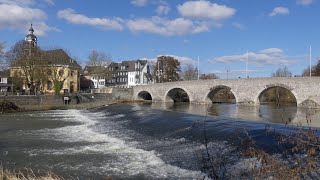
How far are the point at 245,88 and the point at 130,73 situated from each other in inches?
2028

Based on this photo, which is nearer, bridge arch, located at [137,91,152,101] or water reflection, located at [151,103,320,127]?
water reflection, located at [151,103,320,127]

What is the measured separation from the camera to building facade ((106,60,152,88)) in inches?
3578

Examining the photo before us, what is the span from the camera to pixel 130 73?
Answer: 9188 centimetres

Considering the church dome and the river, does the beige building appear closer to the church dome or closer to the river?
the church dome

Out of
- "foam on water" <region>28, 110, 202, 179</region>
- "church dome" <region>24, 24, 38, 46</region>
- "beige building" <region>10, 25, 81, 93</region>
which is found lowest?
"foam on water" <region>28, 110, 202, 179</region>

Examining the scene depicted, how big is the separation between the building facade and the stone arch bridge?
103 feet

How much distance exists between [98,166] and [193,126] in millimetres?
6641

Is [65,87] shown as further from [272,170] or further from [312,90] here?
[272,170]

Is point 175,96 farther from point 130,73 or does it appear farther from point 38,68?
point 130,73

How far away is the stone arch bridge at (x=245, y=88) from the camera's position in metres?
36.9

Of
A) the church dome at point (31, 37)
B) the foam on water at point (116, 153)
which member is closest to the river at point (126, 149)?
the foam on water at point (116, 153)

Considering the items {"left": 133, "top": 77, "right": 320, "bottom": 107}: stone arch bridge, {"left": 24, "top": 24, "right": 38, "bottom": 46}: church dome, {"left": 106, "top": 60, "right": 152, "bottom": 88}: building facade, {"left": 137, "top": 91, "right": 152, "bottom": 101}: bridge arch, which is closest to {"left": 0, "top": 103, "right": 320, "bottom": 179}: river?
{"left": 133, "top": 77, "right": 320, "bottom": 107}: stone arch bridge

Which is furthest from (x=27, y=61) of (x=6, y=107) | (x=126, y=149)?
(x=126, y=149)

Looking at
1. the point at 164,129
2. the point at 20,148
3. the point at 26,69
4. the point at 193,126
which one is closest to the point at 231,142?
the point at 193,126
